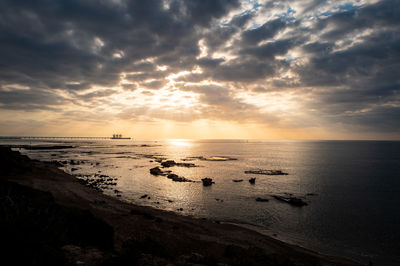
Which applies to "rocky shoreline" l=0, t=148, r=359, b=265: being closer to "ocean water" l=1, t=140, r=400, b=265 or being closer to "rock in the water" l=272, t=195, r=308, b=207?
"ocean water" l=1, t=140, r=400, b=265

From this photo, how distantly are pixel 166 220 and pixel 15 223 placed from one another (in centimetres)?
2147

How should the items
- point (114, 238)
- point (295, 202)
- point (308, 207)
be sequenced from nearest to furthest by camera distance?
point (114, 238), point (308, 207), point (295, 202)

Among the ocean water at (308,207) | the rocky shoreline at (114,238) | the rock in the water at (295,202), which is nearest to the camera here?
the rocky shoreline at (114,238)

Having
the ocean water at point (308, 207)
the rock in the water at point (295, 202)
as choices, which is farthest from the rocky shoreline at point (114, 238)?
the rock in the water at point (295, 202)

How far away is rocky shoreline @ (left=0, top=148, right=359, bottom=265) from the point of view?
7598 millimetres

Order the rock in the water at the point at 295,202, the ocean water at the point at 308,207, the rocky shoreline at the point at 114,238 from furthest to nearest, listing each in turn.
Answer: the rock in the water at the point at 295,202
the ocean water at the point at 308,207
the rocky shoreline at the point at 114,238

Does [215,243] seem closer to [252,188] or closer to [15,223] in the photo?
[15,223]

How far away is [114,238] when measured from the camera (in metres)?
18.1

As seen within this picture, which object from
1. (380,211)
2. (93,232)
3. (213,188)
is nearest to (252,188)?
(213,188)

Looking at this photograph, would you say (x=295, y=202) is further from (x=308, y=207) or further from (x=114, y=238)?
(x=114, y=238)

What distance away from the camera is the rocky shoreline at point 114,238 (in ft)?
24.9

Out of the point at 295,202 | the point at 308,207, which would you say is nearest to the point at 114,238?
the point at 295,202

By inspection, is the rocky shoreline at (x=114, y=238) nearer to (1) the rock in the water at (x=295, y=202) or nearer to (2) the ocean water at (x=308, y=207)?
(2) the ocean water at (x=308, y=207)

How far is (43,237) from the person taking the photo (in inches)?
319
